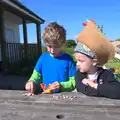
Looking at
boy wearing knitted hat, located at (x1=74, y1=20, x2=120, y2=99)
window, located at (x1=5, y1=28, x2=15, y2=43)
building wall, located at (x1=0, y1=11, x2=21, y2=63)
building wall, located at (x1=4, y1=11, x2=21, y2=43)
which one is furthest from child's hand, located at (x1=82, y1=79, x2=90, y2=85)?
window, located at (x1=5, y1=28, x2=15, y2=43)

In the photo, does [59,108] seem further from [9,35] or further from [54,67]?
[9,35]

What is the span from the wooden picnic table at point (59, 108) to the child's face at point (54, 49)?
0.79 metres

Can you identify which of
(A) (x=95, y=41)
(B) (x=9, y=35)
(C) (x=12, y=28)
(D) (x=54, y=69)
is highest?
(C) (x=12, y=28)

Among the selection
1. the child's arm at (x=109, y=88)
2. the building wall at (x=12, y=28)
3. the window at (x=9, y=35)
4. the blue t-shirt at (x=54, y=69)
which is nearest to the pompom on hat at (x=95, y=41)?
the child's arm at (x=109, y=88)

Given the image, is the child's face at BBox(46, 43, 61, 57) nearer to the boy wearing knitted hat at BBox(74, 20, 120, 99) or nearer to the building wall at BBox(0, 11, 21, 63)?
the boy wearing knitted hat at BBox(74, 20, 120, 99)

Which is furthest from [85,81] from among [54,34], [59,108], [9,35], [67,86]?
[9,35]

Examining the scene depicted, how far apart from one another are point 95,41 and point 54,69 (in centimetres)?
98

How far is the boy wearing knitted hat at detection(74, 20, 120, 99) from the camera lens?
197cm

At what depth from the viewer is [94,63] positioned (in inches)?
84.7

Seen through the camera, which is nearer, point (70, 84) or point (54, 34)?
point (70, 84)

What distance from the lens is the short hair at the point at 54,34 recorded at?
8.73ft

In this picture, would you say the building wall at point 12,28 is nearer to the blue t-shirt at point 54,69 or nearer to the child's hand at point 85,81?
the blue t-shirt at point 54,69

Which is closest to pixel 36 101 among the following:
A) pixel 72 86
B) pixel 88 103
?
pixel 88 103

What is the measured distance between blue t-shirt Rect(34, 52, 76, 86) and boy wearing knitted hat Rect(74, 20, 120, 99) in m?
0.64
